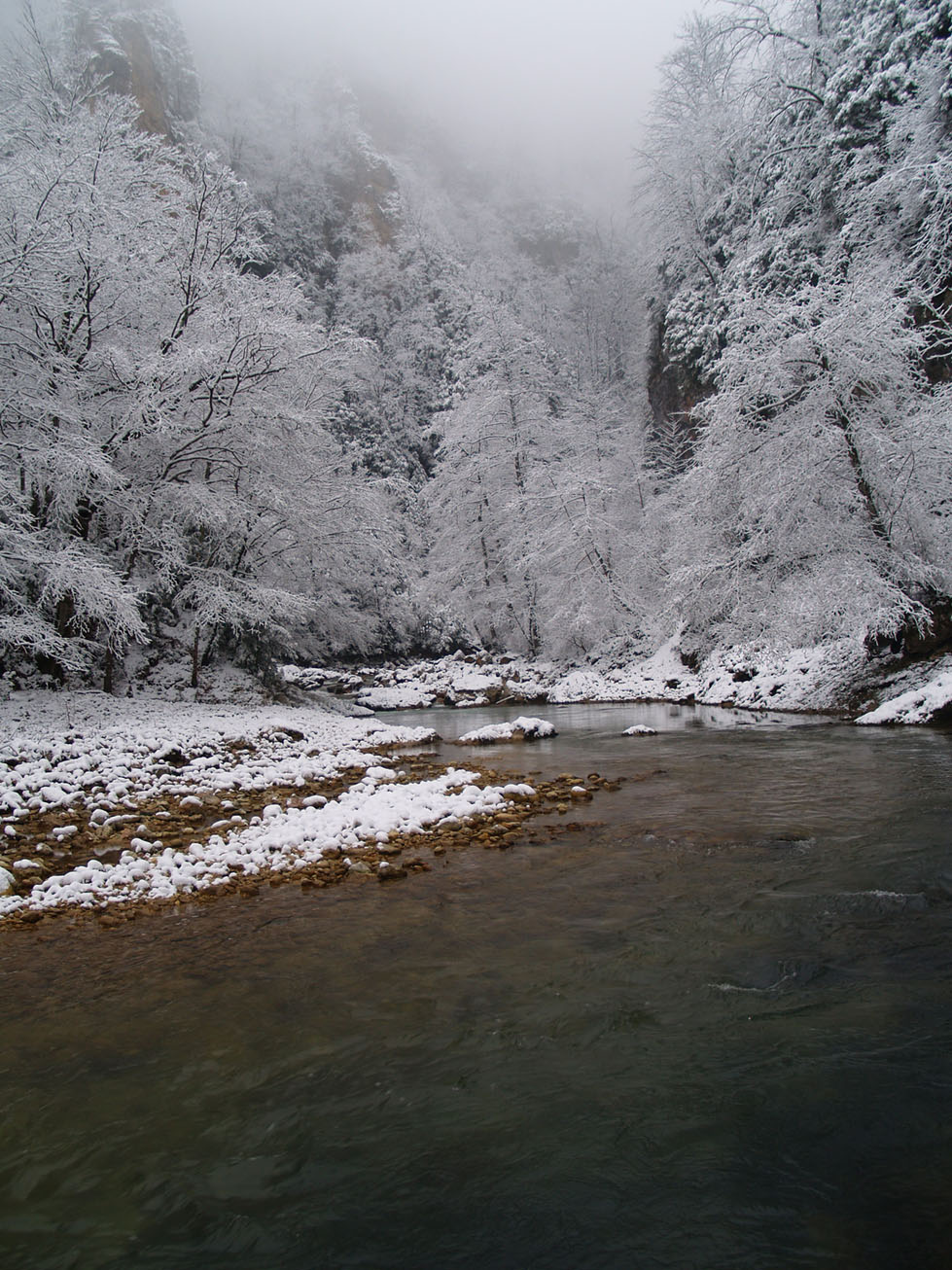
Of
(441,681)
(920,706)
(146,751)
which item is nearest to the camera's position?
(146,751)

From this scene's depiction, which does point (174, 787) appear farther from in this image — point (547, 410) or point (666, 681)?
point (547, 410)

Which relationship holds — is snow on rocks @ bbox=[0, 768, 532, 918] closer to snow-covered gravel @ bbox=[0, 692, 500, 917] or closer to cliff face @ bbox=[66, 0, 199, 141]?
snow-covered gravel @ bbox=[0, 692, 500, 917]

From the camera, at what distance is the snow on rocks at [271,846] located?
5.49m

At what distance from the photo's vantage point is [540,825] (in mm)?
7129

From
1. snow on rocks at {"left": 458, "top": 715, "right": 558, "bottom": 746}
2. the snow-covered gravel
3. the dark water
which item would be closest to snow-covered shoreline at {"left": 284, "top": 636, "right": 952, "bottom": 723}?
snow on rocks at {"left": 458, "top": 715, "right": 558, "bottom": 746}

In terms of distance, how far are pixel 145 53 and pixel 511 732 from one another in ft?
221

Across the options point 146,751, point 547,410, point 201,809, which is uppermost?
point 547,410

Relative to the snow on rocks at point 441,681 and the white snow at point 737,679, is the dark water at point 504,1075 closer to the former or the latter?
the white snow at point 737,679

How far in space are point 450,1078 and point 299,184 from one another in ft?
232

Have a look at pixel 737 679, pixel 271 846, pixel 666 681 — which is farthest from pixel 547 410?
pixel 271 846

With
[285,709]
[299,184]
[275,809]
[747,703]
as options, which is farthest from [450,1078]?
[299,184]

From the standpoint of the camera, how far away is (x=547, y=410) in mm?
29781

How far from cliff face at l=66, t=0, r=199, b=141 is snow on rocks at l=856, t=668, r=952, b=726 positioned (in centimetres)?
6010

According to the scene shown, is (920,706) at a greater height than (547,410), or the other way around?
(547,410)
